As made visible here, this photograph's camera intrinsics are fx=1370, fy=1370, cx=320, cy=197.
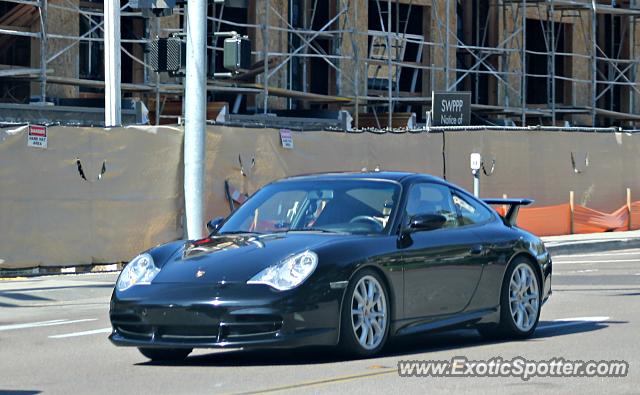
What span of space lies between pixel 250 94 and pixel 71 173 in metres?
15.3

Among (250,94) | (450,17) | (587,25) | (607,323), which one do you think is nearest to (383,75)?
(450,17)

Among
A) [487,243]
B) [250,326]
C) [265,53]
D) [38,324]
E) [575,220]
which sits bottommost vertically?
[575,220]

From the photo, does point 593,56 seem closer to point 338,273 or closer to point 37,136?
point 37,136

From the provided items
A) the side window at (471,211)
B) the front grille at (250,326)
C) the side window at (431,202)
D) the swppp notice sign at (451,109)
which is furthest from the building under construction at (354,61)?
the front grille at (250,326)

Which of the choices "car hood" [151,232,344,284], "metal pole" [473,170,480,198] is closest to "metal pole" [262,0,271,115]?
"metal pole" [473,170,480,198]

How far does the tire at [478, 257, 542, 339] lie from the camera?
1145 cm

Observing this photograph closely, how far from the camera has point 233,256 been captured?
32.7ft

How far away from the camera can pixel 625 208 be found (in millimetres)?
30766

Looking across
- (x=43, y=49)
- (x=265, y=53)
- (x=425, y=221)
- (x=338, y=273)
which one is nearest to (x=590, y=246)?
(x=265, y=53)

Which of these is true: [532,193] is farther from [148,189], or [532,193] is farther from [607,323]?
[607,323]

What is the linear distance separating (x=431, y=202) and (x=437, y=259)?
59 centimetres

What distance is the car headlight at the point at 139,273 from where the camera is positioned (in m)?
10.1

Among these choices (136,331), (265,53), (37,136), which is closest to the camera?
(136,331)

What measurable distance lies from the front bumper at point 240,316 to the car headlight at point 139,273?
1.02 ft
